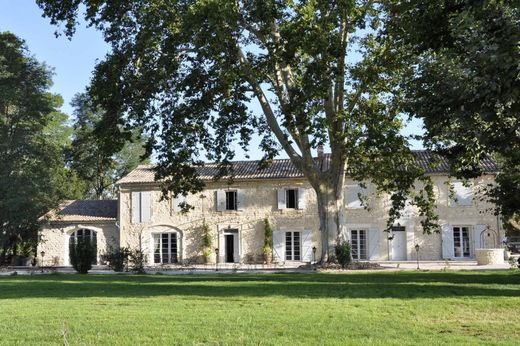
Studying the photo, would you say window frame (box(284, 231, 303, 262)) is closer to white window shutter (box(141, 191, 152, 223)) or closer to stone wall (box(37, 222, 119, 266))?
white window shutter (box(141, 191, 152, 223))

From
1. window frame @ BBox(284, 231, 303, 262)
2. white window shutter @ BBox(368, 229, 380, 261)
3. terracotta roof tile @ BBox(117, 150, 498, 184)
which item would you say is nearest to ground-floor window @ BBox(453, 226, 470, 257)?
terracotta roof tile @ BBox(117, 150, 498, 184)

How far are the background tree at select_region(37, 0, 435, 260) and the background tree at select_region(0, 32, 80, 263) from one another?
11806 millimetres

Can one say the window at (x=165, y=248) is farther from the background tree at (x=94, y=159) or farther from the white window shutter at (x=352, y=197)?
the white window shutter at (x=352, y=197)

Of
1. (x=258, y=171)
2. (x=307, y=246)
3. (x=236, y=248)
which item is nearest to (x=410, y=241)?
(x=307, y=246)

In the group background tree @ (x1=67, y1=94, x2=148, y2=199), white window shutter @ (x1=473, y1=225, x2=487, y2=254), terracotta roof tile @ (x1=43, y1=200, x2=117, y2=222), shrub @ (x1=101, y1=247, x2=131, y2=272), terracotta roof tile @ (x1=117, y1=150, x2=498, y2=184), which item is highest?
background tree @ (x1=67, y1=94, x2=148, y2=199)

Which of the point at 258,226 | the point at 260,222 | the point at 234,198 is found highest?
the point at 234,198

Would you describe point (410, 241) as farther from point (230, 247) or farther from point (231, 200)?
point (231, 200)

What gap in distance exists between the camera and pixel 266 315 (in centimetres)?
851

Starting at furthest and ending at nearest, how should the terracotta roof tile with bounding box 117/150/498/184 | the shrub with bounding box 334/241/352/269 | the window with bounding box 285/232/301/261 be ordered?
the window with bounding box 285/232/301/261
the terracotta roof tile with bounding box 117/150/498/184
the shrub with bounding box 334/241/352/269

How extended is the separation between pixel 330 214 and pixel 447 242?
11781mm

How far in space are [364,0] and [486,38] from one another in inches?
500

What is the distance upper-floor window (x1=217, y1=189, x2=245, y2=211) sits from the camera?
33.0 m

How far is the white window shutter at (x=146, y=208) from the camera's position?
33.9 m

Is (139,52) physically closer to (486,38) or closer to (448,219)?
(486,38)
